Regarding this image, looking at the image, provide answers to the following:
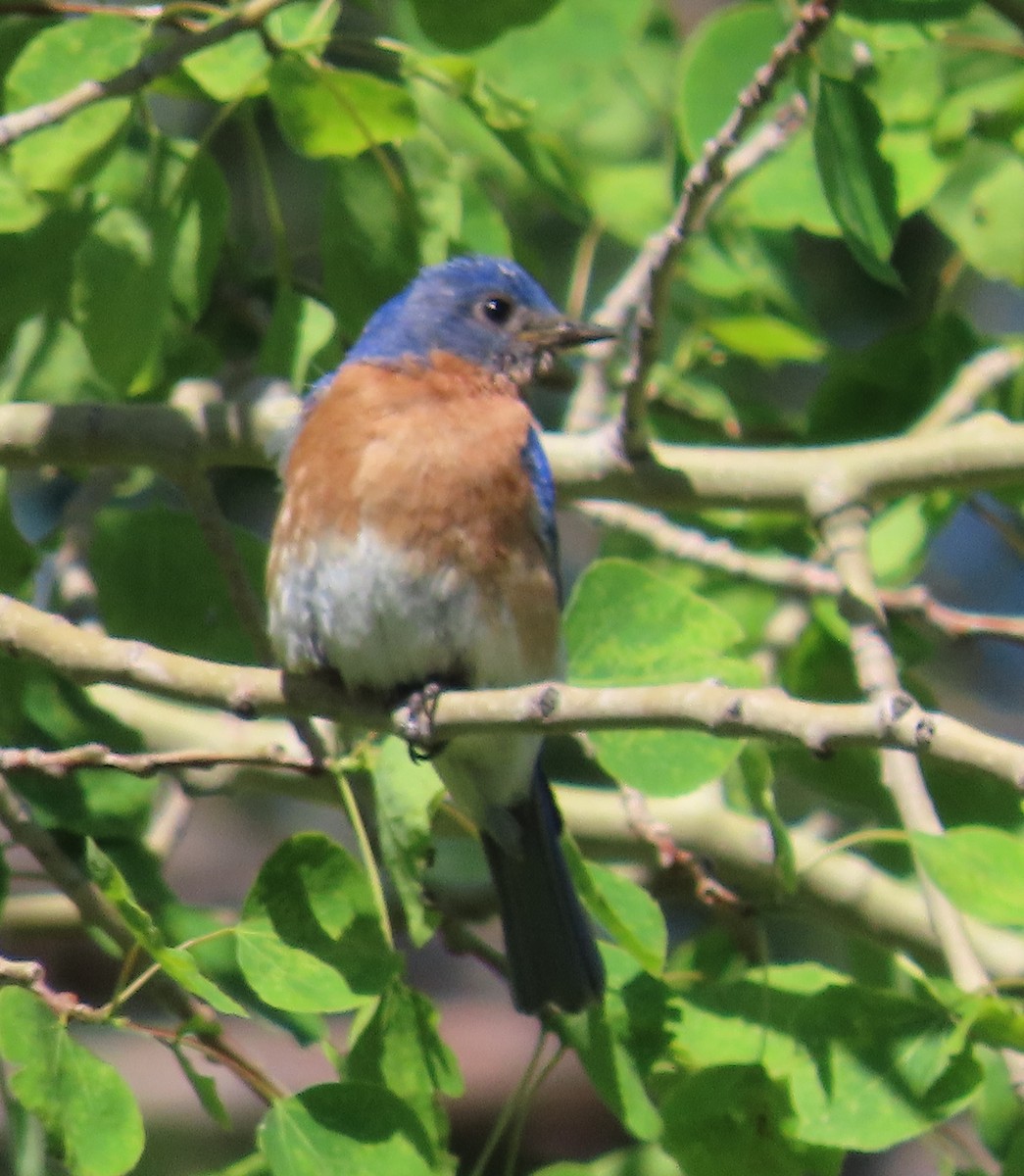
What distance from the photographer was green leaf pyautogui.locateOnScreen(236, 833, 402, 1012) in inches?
121

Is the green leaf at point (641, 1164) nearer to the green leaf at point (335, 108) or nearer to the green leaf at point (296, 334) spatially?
the green leaf at point (296, 334)

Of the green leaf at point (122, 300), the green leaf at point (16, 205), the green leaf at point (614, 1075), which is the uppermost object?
the green leaf at point (16, 205)

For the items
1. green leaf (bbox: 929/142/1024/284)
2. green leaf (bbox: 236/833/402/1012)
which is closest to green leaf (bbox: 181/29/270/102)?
green leaf (bbox: 236/833/402/1012)

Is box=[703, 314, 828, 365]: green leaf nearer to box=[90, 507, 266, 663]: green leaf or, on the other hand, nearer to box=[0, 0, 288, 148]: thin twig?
box=[90, 507, 266, 663]: green leaf

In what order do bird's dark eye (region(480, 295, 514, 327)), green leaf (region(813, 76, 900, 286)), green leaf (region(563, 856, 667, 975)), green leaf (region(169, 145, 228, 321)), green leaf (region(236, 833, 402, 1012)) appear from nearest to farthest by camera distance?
green leaf (region(236, 833, 402, 1012)), green leaf (region(563, 856, 667, 975)), green leaf (region(813, 76, 900, 286)), green leaf (region(169, 145, 228, 321)), bird's dark eye (region(480, 295, 514, 327))

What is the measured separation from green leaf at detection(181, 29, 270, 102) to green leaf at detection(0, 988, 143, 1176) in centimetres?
177

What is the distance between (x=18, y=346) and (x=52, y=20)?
0.81 m

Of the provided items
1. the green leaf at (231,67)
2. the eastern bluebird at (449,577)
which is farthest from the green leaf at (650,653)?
the green leaf at (231,67)

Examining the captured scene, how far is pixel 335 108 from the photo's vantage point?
3.63 meters

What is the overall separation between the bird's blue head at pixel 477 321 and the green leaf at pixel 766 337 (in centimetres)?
42

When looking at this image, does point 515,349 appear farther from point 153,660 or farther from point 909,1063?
point 909,1063

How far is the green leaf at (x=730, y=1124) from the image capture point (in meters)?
3.09

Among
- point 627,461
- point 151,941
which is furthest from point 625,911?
point 627,461

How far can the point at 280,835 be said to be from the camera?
7.85 m
